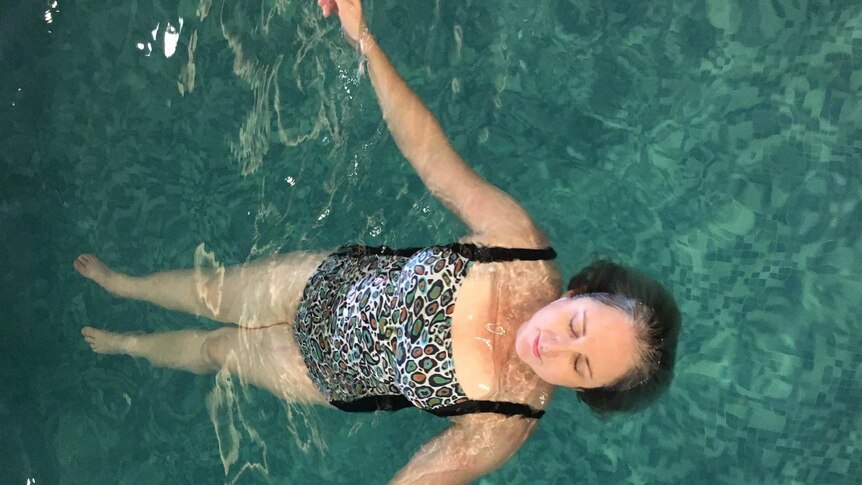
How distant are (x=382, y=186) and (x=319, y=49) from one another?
0.45 meters

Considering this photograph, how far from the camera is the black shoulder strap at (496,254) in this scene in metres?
1.31

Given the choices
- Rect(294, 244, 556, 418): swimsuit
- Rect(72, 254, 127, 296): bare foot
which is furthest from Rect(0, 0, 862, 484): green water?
Rect(294, 244, 556, 418): swimsuit

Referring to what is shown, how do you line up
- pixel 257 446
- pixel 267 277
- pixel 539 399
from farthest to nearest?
pixel 257 446
pixel 267 277
pixel 539 399

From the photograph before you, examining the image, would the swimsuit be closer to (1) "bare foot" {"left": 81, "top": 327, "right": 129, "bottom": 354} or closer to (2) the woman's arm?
(2) the woman's arm

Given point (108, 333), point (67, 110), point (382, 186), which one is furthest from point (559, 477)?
point (67, 110)

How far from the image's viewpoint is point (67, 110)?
7.34 feet

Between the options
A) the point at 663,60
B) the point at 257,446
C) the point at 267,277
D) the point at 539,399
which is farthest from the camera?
the point at 257,446

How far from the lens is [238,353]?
1.81m

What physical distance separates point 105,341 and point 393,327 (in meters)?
1.21

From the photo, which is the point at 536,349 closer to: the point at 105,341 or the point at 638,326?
the point at 638,326

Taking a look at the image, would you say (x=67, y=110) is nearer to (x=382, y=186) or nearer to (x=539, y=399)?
(x=382, y=186)

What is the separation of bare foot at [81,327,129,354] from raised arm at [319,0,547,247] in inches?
45.7

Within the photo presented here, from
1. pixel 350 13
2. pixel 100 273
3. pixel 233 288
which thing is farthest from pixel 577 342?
pixel 100 273

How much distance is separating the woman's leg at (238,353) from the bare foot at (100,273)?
0.16m
